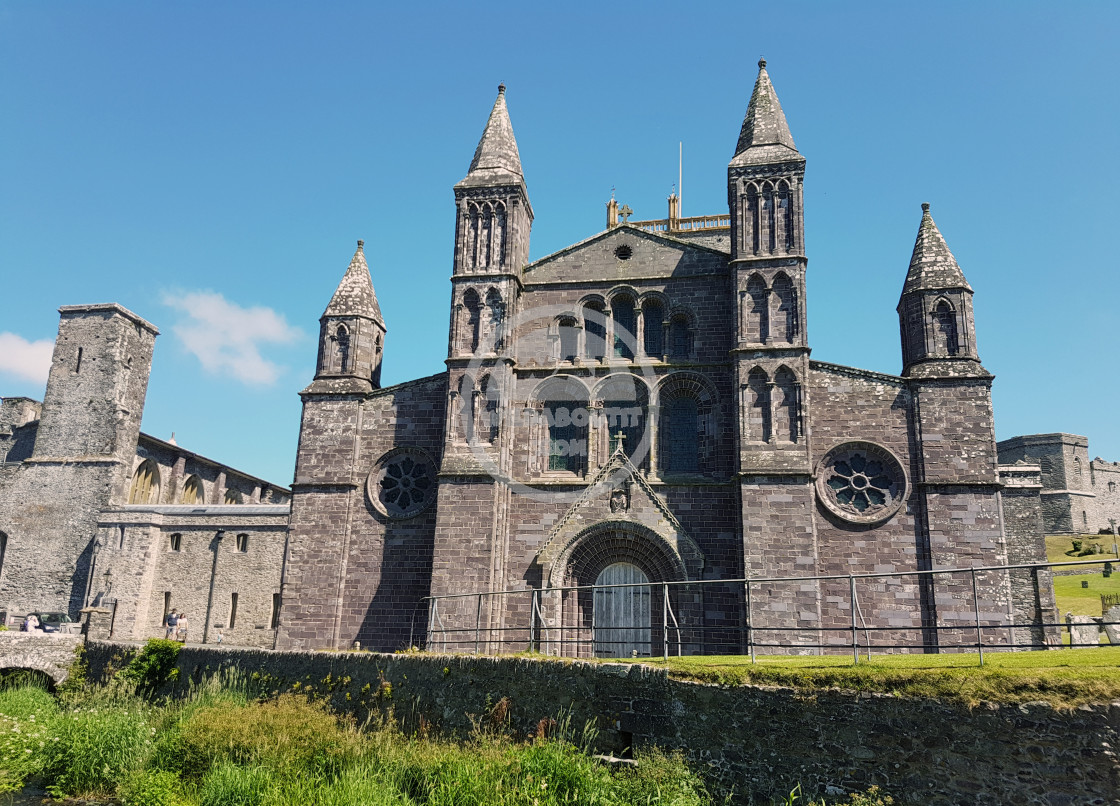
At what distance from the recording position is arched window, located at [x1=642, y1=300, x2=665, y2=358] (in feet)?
75.3

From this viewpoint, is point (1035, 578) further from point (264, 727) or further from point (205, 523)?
point (205, 523)

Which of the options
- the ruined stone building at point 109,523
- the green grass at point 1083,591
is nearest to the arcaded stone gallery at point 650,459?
the green grass at point 1083,591

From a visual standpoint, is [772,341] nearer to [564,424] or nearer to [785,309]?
[785,309]

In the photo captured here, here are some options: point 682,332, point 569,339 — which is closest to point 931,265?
point 682,332

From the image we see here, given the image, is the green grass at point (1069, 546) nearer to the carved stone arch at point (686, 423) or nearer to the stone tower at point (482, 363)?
the carved stone arch at point (686, 423)

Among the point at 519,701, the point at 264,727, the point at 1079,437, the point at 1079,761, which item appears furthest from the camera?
the point at 1079,437

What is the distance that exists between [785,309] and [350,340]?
12.4 m

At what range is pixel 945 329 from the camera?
69.6 feet

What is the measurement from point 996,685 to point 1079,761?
100 centimetres

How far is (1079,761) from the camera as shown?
7.96 metres

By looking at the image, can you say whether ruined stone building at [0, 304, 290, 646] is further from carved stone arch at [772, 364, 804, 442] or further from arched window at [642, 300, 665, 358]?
carved stone arch at [772, 364, 804, 442]

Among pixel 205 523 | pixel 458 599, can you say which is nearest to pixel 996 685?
pixel 458 599

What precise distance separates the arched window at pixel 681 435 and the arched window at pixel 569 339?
3062 millimetres

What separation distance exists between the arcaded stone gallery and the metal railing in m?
0.06
